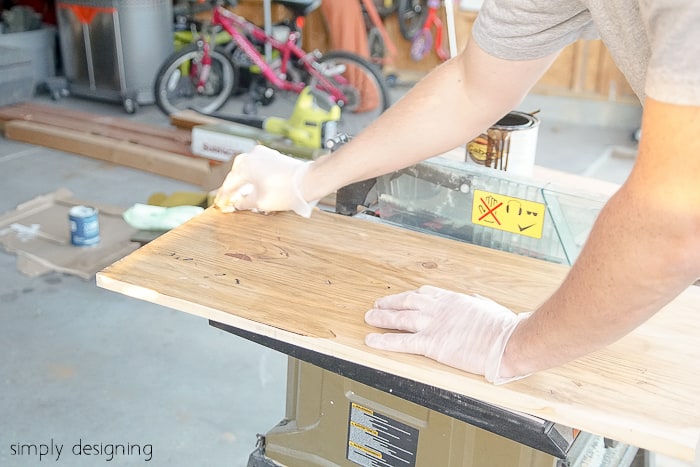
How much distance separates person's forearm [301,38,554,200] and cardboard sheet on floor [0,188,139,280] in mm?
1696

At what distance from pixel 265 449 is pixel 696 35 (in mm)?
1207

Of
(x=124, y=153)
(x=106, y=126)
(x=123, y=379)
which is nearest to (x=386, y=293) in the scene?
(x=123, y=379)

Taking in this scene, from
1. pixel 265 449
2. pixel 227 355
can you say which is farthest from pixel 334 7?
pixel 265 449

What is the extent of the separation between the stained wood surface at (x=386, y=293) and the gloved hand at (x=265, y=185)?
3cm

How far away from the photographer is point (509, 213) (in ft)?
4.49

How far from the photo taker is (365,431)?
135cm

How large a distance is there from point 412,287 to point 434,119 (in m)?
0.29

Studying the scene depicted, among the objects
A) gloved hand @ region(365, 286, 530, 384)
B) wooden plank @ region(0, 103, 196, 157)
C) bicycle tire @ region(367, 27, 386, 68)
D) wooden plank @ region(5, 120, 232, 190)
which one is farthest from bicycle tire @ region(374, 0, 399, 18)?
gloved hand @ region(365, 286, 530, 384)

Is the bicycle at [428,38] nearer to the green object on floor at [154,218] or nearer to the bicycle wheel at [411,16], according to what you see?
the bicycle wheel at [411,16]

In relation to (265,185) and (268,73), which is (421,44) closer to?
(268,73)

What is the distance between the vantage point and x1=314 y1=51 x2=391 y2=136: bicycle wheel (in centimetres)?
478

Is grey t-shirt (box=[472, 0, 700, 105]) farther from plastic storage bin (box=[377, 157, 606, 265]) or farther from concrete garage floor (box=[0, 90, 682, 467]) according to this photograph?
concrete garage floor (box=[0, 90, 682, 467])

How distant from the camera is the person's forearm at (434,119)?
1.22m

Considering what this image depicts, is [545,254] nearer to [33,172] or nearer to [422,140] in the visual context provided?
[422,140]
